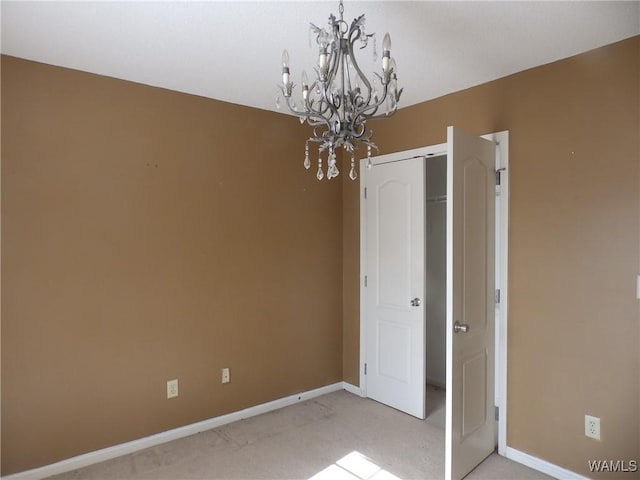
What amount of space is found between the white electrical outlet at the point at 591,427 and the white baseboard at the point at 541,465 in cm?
25

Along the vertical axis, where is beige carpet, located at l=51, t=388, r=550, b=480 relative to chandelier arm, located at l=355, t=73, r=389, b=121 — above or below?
below

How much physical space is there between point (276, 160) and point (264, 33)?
1420 millimetres

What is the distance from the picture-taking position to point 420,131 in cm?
329

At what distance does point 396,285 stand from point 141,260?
197 cm

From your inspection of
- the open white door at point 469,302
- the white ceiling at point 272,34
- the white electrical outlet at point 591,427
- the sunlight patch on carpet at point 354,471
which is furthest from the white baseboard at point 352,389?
the white ceiling at point 272,34

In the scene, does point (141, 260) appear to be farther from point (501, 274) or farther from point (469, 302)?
point (501, 274)

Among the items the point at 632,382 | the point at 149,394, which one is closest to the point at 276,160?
the point at 149,394

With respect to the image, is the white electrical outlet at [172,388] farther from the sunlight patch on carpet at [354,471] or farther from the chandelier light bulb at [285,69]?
the chandelier light bulb at [285,69]

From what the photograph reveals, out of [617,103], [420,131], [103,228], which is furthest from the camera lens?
[420,131]

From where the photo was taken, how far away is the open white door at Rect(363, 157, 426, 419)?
332 cm

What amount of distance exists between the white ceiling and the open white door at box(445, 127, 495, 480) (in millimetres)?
490

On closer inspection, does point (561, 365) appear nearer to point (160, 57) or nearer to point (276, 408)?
point (276, 408)

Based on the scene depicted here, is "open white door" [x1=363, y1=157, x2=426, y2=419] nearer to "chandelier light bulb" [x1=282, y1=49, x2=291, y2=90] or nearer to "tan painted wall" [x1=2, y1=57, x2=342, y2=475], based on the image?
"tan painted wall" [x1=2, y1=57, x2=342, y2=475]

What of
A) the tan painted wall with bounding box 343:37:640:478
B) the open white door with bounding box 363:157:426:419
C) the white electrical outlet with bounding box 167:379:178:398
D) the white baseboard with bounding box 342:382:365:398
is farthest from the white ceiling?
the white baseboard with bounding box 342:382:365:398
